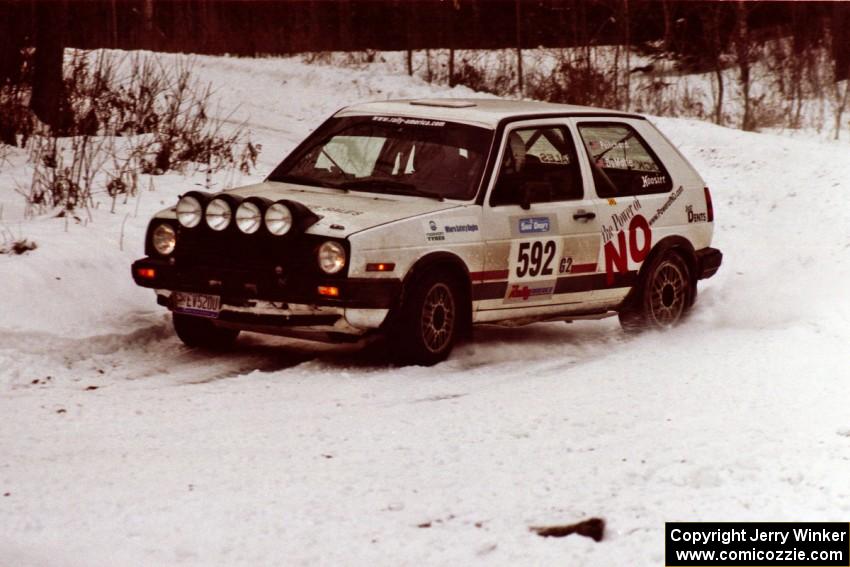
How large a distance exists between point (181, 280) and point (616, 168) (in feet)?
11.0

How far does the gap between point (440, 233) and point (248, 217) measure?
3.91 feet

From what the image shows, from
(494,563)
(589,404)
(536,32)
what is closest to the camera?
(494,563)

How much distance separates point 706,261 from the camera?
10891mm

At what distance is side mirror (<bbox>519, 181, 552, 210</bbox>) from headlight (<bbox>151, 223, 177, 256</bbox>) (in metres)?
2.28

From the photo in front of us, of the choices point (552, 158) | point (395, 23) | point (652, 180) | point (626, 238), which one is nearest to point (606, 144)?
point (652, 180)

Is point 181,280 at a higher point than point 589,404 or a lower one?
higher

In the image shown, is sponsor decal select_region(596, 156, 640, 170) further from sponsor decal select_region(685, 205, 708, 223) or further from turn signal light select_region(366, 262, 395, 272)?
turn signal light select_region(366, 262, 395, 272)

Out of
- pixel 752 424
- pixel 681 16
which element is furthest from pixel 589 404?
pixel 681 16

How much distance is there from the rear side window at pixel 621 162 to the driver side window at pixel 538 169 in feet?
0.71

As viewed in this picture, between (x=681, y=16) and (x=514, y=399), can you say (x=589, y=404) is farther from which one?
(x=681, y=16)

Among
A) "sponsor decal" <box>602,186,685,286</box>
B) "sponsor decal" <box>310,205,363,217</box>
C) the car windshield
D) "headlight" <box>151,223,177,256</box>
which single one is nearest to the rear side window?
"sponsor decal" <box>602,186,685,286</box>

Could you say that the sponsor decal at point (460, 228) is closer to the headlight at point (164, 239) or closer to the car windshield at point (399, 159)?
the car windshield at point (399, 159)

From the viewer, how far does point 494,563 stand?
17.3ft

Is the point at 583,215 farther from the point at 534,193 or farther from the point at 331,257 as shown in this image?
the point at 331,257
